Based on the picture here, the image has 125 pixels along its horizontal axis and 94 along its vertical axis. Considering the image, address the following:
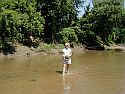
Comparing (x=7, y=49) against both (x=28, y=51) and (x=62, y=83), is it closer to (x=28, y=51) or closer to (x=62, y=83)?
(x=28, y=51)

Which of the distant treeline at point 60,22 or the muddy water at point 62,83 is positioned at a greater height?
the distant treeline at point 60,22

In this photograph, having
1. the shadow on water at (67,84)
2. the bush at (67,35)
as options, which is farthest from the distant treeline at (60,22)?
the shadow on water at (67,84)

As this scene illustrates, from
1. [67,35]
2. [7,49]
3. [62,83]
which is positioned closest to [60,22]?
[67,35]

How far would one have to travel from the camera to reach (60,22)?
123 ft

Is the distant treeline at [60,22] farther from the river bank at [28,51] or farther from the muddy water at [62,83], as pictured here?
the muddy water at [62,83]

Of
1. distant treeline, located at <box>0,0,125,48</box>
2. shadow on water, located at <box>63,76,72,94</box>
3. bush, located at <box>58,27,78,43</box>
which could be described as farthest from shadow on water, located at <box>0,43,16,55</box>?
shadow on water, located at <box>63,76,72,94</box>

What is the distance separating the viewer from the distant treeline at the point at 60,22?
84.7 feet

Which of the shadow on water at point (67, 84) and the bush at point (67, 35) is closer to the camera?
the shadow on water at point (67, 84)

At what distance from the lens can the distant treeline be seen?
25831 mm

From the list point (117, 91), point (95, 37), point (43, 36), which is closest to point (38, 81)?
point (117, 91)

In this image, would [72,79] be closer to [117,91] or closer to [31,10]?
[117,91]

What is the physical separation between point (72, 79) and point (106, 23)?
94.8 feet

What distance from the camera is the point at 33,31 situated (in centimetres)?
2920

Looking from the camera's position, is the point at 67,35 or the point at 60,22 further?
the point at 60,22
